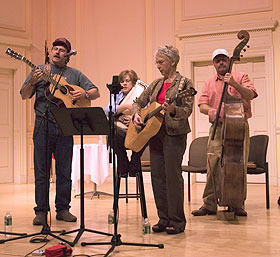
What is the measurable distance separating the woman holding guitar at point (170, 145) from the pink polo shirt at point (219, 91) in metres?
0.93

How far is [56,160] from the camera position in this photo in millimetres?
4473

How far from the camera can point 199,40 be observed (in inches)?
335

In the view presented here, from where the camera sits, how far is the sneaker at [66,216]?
14.5 feet

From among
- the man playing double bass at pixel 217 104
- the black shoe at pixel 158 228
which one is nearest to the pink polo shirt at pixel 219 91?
the man playing double bass at pixel 217 104

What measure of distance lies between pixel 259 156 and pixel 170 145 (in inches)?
71.8

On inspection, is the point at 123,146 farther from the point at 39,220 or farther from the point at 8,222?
the point at 8,222

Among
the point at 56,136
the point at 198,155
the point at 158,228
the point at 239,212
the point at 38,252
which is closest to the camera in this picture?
the point at 38,252

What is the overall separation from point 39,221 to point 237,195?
1.82 meters

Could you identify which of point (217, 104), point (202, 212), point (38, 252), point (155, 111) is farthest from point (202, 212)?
point (38, 252)

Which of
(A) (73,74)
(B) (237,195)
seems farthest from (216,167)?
(A) (73,74)

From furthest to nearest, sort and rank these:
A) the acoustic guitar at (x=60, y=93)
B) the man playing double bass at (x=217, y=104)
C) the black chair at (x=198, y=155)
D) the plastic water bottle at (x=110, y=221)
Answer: the black chair at (x=198, y=155) < the man playing double bass at (x=217, y=104) < the acoustic guitar at (x=60, y=93) < the plastic water bottle at (x=110, y=221)

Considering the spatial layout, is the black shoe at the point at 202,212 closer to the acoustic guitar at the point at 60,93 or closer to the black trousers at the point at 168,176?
the black trousers at the point at 168,176

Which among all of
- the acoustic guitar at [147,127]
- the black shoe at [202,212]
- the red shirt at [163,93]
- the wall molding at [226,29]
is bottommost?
the black shoe at [202,212]

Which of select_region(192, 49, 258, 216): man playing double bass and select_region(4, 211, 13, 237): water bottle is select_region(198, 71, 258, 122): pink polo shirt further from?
select_region(4, 211, 13, 237): water bottle
